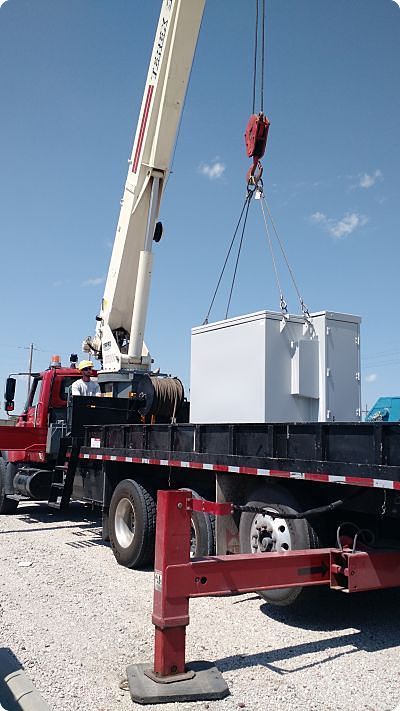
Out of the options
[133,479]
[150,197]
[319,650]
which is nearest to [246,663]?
[319,650]

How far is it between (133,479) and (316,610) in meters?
2.91

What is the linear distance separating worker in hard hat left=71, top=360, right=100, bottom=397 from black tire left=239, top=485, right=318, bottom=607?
5.78m

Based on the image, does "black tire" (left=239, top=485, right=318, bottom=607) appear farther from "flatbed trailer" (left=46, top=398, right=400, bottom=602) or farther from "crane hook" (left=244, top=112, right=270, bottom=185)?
"crane hook" (left=244, top=112, right=270, bottom=185)

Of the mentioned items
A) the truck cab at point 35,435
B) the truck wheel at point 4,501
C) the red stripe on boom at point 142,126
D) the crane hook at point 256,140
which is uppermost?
the red stripe on boom at point 142,126

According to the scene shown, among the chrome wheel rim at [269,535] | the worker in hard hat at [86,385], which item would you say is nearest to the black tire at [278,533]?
the chrome wheel rim at [269,535]

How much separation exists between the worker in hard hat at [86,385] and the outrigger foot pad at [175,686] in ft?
23.1

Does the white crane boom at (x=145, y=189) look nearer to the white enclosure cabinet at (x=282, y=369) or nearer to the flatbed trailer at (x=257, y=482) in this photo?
the flatbed trailer at (x=257, y=482)

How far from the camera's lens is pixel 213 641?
4.91m

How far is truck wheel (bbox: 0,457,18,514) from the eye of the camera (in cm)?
1109

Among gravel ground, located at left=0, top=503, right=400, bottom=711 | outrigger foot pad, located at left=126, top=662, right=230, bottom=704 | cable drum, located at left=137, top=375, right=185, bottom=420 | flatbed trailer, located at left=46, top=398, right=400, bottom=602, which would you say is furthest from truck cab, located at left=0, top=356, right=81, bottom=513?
outrigger foot pad, located at left=126, top=662, right=230, bottom=704

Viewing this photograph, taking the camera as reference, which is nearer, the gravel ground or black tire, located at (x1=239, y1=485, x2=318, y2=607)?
the gravel ground

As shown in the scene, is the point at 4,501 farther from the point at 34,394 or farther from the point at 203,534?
the point at 203,534

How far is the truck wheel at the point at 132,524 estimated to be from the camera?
284 inches

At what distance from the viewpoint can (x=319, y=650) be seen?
4.73 metres
